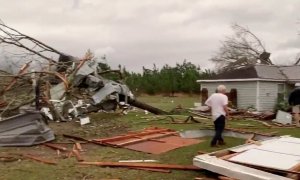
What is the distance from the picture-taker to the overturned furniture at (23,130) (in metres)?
11.4

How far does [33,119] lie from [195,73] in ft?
139

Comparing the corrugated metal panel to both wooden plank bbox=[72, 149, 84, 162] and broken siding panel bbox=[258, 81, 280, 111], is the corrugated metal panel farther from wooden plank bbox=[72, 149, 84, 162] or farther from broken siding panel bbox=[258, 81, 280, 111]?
wooden plank bbox=[72, 149, 84, 162]

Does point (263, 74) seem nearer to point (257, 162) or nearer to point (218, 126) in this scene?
point (218, 126)

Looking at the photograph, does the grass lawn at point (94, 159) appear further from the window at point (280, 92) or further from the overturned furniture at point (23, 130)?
the window at point (280, 92)

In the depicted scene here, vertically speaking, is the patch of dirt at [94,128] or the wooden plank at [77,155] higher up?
the patch of dirt at [94,128]

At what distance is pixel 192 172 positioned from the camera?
8.08 m

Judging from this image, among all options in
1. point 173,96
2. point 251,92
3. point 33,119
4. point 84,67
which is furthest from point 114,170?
point 173,96

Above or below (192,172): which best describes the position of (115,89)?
above

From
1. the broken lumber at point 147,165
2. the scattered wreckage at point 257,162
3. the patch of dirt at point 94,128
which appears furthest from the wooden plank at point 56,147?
the scattered wreckage at point 257,162

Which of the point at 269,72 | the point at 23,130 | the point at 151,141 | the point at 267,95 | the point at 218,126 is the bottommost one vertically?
the point at 151,141

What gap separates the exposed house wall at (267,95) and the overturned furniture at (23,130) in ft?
57.8

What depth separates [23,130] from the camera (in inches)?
453

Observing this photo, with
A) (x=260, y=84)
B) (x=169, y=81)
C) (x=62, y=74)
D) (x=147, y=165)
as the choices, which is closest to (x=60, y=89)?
(x=62, y=74)

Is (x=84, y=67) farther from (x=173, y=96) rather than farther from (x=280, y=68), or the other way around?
(x=173, y=96)
